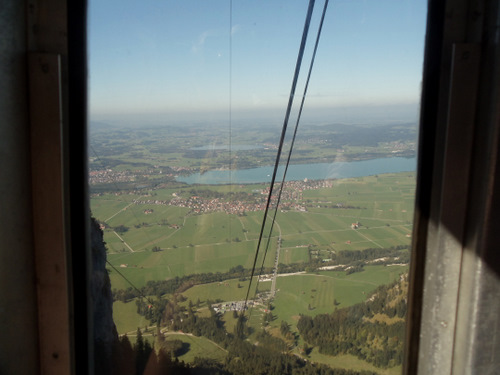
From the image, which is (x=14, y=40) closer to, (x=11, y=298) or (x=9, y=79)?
(x=9, y=79)

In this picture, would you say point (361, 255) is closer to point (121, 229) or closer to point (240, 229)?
point (240, 229)

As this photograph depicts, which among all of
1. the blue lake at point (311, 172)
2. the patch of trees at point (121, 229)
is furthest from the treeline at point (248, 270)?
the blue lake at point (311, 172)

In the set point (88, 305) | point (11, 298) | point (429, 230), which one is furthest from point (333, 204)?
point (11, 298)

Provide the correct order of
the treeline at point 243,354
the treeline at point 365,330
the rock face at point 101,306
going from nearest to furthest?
the rock face at point 101,306
the treeline at point 365,330
the treeline at point 243,354

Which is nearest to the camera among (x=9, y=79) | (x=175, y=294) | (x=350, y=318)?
(x=9, y=79)

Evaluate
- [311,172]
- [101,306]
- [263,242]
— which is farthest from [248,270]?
[101,306]

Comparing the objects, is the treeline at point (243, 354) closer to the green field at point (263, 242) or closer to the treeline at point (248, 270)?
the green field at point (263, 242)
